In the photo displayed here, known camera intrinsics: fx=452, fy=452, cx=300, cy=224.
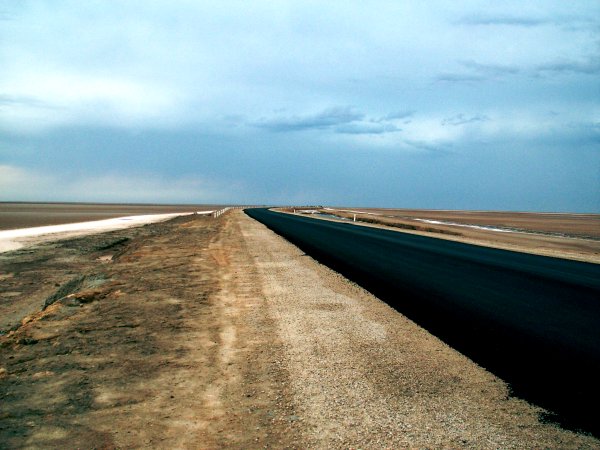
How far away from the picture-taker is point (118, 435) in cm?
407

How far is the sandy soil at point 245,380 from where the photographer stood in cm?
411

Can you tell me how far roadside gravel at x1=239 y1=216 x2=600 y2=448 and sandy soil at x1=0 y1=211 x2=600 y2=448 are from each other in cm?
2

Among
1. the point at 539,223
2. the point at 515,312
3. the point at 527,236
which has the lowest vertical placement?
the point at 527,236

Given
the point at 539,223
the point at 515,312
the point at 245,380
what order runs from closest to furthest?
the point at 245,380
the point at 515,312
the point at 539,223

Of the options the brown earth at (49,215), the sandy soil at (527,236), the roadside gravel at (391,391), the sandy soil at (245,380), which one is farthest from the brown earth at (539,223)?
the brown earth at (49,215)

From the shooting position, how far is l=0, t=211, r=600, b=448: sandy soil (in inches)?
162

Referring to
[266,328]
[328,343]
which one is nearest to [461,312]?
[328,343]

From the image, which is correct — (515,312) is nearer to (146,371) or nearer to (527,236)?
(146,371)

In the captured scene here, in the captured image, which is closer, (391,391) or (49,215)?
(391,391)

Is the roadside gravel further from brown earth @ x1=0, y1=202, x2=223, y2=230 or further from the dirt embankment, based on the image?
brown earth @ x1=0, y1=202, x2=223, y2=230

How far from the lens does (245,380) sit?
5.35m

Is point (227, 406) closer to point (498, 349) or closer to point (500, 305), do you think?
point (498, 349)

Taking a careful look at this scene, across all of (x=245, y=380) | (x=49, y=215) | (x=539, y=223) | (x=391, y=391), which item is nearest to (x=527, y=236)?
(x=539, y=223)

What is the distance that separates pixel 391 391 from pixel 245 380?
1694 mm
